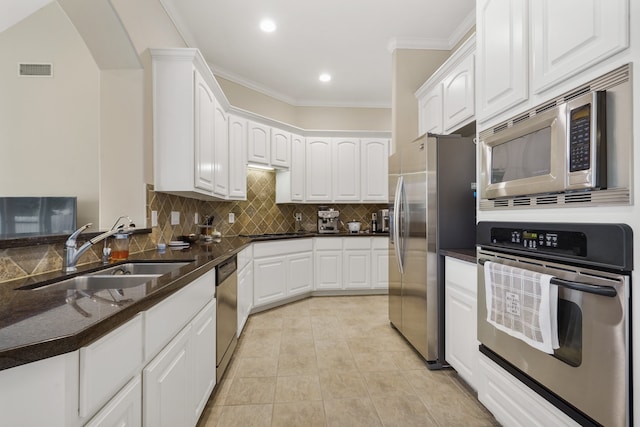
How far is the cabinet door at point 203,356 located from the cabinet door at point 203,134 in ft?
3.89

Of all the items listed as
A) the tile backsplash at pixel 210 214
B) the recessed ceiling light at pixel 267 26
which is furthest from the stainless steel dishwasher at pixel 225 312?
the recessed ceiling light at pixel 267 26

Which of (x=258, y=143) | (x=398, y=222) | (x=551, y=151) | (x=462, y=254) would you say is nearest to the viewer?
(x=551, y=151)

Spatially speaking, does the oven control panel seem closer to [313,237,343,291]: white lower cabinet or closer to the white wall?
the white wall

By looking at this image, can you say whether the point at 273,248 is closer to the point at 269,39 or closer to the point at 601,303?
the point at 269,39

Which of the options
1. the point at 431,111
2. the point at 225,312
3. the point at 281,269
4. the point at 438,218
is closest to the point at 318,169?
the point at 281,269

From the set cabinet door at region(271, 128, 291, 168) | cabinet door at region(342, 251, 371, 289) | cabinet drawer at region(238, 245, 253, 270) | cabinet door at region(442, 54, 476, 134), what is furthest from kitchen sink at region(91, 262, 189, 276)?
cabinet door at region(342, 251, 371, 289)

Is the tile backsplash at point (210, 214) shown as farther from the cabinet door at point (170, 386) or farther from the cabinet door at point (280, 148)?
the cabinet door at point (170, 386)

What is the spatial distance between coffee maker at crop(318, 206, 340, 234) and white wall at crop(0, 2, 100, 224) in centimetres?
308

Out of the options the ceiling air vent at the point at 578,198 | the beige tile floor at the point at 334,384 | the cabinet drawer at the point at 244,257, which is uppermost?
the ceiling air vent at the point at 578,198

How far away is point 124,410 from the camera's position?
0.93 metres

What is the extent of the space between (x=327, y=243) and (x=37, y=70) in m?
3.48

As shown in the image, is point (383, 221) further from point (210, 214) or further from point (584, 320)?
point (584, 320)

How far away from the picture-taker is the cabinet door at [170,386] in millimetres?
1093

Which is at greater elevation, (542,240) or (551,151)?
(551,151)
